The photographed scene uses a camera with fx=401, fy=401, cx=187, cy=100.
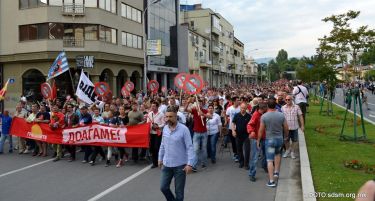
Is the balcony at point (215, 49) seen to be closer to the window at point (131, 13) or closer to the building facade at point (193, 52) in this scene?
the building facade at point (193, 52)

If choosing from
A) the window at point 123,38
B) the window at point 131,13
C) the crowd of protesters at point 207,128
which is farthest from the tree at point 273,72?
the crowd of protesters at point 207,128

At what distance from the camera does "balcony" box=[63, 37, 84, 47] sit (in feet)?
103

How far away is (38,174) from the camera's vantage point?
10.4 metres

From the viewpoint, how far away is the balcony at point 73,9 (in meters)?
31.2

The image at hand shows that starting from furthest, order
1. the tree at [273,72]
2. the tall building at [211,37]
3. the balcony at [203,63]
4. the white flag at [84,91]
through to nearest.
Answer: the tree at [273,72] < the tall building at [211,37] < the balcony at [203,63] < the white flag at [84,91]

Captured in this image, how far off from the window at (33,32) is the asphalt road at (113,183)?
70.7 feet

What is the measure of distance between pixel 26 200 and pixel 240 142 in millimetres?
5302

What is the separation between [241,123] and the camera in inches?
405

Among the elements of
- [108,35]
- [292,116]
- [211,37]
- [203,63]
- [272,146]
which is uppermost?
[211,37]

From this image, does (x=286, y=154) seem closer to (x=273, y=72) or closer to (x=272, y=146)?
(x=272, y=146)

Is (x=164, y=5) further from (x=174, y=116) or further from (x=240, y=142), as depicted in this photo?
(x=174, y=116)

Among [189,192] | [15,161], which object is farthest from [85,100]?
[189,192]

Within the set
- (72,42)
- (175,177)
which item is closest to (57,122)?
(175,177)

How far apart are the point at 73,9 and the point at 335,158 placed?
85.0 ft
